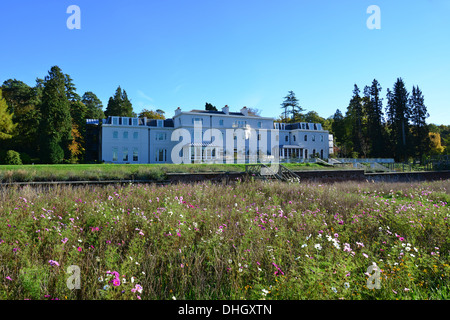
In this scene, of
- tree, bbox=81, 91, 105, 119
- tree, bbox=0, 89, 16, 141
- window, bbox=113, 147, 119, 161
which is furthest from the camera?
tree, bbox=81, 91, 105, 119

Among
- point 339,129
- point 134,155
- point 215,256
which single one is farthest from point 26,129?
point 339,129

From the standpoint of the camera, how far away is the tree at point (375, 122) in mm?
45781

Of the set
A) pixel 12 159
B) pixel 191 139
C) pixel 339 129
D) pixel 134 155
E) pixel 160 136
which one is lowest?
pixel 12 159

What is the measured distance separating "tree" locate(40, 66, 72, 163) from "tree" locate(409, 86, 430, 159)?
5273 centimetres

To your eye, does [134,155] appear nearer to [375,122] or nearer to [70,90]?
[70,90]

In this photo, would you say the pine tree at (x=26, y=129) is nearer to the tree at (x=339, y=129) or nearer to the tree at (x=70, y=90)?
the tree at (x=70, y=90)

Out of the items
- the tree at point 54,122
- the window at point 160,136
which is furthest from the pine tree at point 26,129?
the window at point 160,136

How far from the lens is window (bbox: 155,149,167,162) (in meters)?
38.8

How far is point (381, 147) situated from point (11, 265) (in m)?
52.3

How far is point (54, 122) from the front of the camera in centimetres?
3134

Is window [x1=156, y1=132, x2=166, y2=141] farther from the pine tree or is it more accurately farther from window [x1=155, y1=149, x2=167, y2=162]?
the pine tree

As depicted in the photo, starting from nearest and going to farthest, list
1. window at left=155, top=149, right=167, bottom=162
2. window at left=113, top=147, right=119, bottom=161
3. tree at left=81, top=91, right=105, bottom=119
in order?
window at left=113, top=147, right=119, bottom=161 → window at left=155, top=149, right=167, bottom=162 → tree at left=81, top=91, right=105, bottom=119

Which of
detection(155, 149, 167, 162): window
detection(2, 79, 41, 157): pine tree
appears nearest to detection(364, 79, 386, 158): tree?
detection(155, 149, 167, 162): window

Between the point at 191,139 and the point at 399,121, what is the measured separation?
36.9 m
